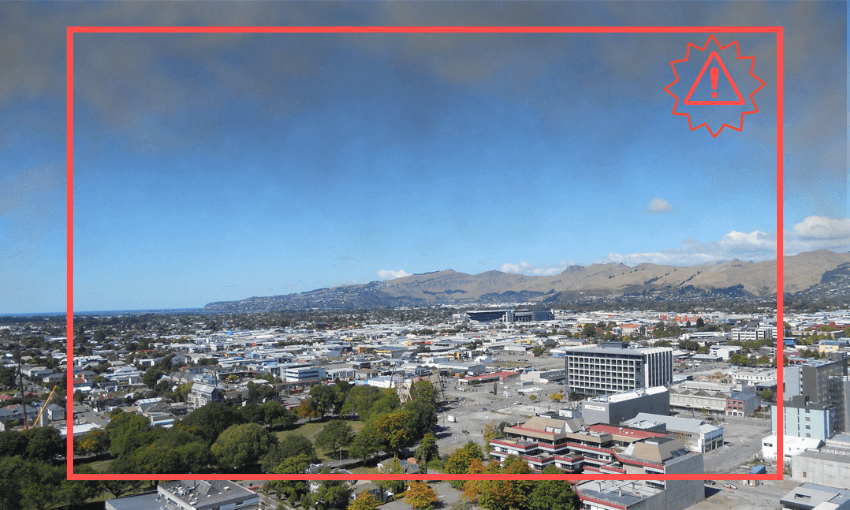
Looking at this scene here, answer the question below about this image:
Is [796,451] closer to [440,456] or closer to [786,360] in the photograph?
[440,456]

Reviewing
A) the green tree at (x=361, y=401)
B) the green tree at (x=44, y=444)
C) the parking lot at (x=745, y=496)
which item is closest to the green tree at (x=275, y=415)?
the green tree at (x=361, y=401)

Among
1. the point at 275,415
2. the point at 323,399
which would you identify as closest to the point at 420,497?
the point at 275,415

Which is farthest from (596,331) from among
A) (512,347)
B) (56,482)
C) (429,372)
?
(56,482)

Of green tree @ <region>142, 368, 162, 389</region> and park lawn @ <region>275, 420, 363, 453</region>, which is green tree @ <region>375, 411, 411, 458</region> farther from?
green tree @ <region>142, 368, 162, 389</region>

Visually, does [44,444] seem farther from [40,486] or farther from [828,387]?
[828,387]

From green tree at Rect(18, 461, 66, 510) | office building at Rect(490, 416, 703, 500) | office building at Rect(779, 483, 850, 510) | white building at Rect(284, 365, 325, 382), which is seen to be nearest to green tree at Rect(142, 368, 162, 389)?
white building at Rect(284, 365, 325, 382)

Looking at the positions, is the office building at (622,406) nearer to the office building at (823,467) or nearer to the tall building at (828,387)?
the tall building at (828,387)
